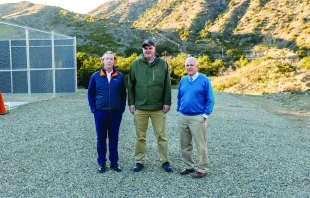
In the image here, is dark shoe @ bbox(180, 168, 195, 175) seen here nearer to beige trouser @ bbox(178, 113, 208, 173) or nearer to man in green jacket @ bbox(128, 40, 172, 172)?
beige trouser @ bbox(178, 113, 208, 173)

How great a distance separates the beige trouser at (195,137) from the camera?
4.56m

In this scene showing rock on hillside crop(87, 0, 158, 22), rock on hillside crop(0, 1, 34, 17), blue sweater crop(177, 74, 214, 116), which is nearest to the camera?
blue sweater crop(177, 74, 214, 116)

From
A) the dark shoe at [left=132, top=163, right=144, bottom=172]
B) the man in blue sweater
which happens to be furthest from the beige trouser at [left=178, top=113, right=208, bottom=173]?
the dark shoe at [left=132, top=163, right=144, bottom=172]

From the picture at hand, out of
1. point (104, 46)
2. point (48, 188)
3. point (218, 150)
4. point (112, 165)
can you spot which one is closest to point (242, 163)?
point (218, 150)

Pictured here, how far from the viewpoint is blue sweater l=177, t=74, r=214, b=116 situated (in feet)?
14.9

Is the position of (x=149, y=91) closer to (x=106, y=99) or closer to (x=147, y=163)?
(x=106, y=99)

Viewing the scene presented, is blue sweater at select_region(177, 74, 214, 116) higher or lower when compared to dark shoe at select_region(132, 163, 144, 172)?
higher

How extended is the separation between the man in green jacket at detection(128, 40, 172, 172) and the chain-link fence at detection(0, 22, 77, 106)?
10305mm

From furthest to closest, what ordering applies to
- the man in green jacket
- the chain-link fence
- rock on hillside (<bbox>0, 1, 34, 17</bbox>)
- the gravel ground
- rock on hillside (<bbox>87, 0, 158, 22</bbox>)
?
rock on hillside (<bbox>87, 0, 158, 22</bbox>) → rock on hillside (<bbox>0, 1, 34, 17</bbox>) → the chain-link fence → the man in green jacket → the gravel ground

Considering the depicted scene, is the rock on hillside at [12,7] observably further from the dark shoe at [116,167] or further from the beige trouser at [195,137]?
the beige trouser at [195,137]

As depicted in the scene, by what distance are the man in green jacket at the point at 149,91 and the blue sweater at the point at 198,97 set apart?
30cm

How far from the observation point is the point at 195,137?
4.58 m

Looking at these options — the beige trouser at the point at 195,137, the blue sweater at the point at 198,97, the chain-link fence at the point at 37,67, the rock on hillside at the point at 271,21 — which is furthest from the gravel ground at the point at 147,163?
the rock on hillside at the point at 271,21

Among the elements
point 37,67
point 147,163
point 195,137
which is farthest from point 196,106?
point 37,67
